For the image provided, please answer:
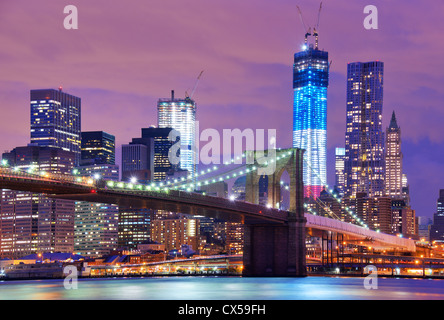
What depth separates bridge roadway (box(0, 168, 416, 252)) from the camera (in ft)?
215

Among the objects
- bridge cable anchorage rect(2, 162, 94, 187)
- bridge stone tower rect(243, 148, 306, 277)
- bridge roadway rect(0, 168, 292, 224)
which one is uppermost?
bridge cable anchorage rect(2, 162, 94, 187)

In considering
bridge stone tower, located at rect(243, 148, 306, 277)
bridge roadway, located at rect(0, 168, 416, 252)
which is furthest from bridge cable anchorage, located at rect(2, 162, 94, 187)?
bridge stone tower, located at rect(243, 148, 306, 277)

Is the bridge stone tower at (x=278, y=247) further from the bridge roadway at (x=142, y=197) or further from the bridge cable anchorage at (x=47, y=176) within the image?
the bridge cable anchorage at (x=47, y=176)

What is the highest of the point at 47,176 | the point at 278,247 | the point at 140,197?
the point at 47,176

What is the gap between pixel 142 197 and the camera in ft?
247

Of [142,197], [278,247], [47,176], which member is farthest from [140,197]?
[278,247]

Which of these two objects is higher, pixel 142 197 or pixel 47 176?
pixel 47 176

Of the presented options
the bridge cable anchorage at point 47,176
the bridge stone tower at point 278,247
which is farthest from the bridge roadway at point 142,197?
the bridge stone tower at point 278,247

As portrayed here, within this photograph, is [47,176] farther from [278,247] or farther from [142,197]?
[278,247]

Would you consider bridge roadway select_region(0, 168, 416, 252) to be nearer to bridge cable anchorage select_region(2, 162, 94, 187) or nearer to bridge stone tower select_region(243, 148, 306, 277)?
bridge cable anchorage select_region(2, 162, 94, 187)

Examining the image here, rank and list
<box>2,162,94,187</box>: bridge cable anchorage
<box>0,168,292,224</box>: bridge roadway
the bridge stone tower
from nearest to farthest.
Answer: <box>2,162,94,187</box>: bridge cable anchorage < <box>0,168,292,224</box>: bridge roadway < the bridge stone tower

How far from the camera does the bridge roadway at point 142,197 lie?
65438 millimetres

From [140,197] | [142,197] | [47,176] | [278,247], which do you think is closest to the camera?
[47,176]
